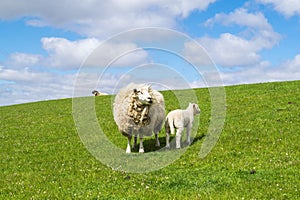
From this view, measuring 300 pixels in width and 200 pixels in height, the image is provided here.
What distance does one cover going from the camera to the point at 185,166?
496 inches

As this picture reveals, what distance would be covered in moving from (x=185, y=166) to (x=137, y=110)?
3101 mm

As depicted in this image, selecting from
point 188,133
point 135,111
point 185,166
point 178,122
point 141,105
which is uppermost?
point 141,105

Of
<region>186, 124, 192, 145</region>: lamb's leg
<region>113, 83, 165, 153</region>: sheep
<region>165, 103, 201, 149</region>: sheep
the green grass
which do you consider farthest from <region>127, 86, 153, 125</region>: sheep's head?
<region>186, 124, 192, 145</region>: lamb's leg

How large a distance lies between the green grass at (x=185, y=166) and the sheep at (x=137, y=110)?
1572mm

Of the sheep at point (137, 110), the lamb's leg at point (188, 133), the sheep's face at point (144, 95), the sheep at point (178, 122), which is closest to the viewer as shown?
the sheep's face at point (144, 95)

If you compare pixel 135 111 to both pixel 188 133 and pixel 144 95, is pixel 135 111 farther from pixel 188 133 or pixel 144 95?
pixel 188 133

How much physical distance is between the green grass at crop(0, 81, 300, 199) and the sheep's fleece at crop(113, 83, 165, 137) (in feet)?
5.26

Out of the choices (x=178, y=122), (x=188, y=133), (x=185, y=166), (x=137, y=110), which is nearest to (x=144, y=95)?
(x=137, y=110)

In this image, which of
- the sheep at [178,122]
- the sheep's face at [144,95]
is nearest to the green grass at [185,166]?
the sheep at [178,122]

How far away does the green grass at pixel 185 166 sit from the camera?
1008 centimetres

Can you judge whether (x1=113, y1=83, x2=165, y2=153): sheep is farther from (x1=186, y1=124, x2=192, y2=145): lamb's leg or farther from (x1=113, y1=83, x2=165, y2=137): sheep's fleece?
(x1=186, y1=124, x2=192, y2=145): lamb's leg

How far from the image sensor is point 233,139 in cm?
1612

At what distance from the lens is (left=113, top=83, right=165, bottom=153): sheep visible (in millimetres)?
13688

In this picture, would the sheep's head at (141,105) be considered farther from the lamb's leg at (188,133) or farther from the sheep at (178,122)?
the lamb's leg at (188,133)
